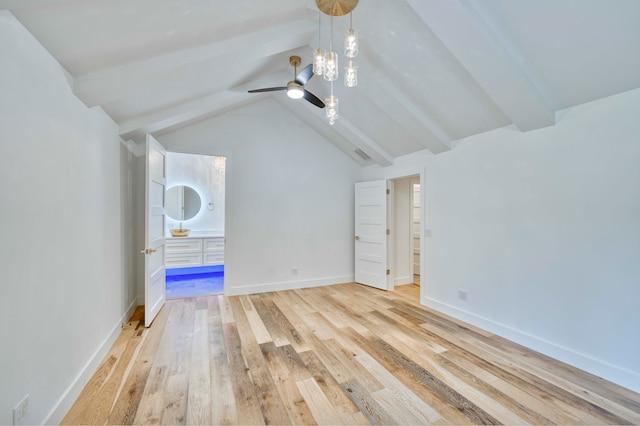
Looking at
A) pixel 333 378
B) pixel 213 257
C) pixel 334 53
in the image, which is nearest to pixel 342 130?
pixel 334 53

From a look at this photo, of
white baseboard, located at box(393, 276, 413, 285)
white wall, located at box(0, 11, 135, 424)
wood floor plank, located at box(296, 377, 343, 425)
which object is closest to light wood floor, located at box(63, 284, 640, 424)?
wood floor plank, located at box(296, 377, 343, 425)

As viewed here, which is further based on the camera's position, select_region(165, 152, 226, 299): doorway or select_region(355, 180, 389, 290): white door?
select_region(165, 152, 226, 299): doorway

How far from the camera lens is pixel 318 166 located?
16.1 ft

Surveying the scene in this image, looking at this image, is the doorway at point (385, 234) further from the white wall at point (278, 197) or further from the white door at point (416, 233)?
the white door at point (416, 233)

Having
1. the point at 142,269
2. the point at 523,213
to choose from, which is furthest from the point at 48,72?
the point at 523,213

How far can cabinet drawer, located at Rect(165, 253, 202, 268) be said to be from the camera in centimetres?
564

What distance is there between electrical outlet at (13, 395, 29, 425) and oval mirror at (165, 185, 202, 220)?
508 centimetres

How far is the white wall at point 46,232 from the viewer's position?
1297 mm

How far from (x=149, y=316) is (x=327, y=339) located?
6.96 ft

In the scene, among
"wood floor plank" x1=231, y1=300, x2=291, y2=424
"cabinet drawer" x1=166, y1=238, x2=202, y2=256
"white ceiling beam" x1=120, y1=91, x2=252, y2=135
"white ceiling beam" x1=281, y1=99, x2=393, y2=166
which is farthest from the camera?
"cabinet drawer" x1=166, y1=238, x2=202, y2=256

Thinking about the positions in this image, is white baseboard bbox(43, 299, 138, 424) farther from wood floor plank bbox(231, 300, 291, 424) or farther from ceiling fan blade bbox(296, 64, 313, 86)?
ceiling fan blade bbox(296, 64, 313, 86)

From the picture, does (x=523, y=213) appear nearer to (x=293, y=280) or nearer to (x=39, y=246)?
(x=293, y=280)

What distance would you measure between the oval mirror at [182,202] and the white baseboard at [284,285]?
9.11 ft

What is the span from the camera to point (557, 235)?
249 cm
